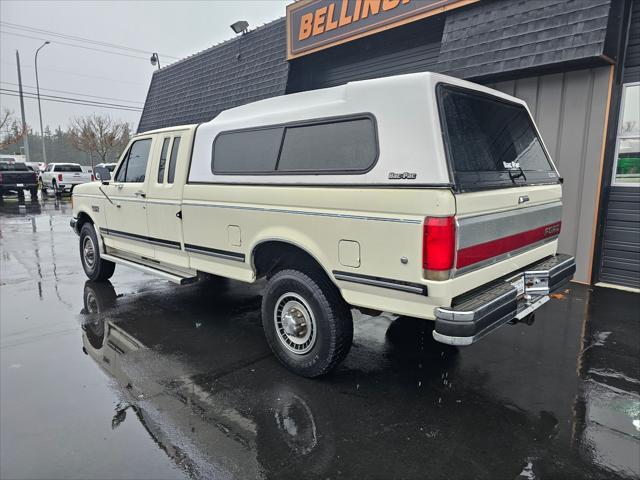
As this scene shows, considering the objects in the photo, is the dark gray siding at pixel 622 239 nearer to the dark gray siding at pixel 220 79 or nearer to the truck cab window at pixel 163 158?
the truck cab window at pixel 163 158

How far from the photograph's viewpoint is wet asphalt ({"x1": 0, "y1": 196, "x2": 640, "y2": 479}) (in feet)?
9.02

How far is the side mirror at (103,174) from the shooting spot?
599 centimetres

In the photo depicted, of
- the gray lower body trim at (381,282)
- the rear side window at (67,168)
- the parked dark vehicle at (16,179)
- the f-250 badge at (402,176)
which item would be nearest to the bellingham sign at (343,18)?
the f-250 badge at (402,176)

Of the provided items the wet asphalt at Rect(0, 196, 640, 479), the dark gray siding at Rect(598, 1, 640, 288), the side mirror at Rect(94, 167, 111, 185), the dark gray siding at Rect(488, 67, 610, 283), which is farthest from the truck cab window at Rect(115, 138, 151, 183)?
the dark gray siding at Rect(598, 1, 640, 288)

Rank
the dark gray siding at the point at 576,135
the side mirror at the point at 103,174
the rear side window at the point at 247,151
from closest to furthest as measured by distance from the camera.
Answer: the rear side window at the point at 247,151
the side mirror at the point at 103,174
the dark gray siding at the point at 576,135

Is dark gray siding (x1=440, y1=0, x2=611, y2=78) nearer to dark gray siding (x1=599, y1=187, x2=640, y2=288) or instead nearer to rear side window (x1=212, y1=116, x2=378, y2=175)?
dark gray siding (x1=599, y1=187, x2=640, y2=288)

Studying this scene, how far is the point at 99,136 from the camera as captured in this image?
4216 cm

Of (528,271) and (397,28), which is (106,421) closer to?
(528,271)

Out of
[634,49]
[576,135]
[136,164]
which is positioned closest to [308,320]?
[136,164]

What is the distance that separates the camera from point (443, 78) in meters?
3.22

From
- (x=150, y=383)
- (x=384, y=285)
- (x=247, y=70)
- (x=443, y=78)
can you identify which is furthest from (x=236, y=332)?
(x=247, y=70)

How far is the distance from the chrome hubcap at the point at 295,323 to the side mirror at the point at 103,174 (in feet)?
11.8

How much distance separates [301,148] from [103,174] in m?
3.64

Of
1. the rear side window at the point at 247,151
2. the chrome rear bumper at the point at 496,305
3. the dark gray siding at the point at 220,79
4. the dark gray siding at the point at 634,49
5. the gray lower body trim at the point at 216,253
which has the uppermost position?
the dark gray siding at the point at 220,79
